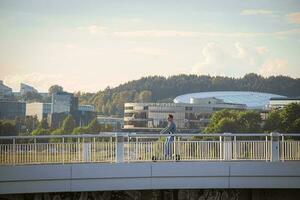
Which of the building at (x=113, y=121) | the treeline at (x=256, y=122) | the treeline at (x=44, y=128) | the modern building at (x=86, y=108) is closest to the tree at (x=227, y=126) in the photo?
the treeline at (x=256, y=122)

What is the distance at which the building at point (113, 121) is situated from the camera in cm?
12004

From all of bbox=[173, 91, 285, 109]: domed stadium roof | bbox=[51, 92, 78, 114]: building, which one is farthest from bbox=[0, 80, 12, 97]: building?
bbox=[173, 91, 285, 109]: domed stadium roof

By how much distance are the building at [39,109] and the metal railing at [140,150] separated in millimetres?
96616

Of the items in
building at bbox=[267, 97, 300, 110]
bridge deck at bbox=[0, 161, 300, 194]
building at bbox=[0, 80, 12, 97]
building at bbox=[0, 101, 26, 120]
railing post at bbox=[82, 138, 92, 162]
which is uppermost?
building at bbox=[0, 80, 12, 97]

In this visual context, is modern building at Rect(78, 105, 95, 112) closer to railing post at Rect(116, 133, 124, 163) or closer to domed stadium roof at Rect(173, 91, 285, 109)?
domed stadium roof at Rect(173, 91, 285, 109)

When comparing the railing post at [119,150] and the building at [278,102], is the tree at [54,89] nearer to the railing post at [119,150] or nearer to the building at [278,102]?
the building at [278,102]

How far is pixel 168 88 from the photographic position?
125 metres

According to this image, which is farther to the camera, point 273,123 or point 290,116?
point 273,123

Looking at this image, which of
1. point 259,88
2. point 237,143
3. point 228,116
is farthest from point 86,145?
point 259,88

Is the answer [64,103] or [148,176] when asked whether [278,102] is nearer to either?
[64,103]

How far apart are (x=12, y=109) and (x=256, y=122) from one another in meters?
49.2

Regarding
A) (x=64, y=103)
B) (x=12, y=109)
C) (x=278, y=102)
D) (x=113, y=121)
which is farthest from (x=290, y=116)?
(x=113, y=121)

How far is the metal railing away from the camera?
1656 cm

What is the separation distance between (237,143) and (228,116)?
62839mm
